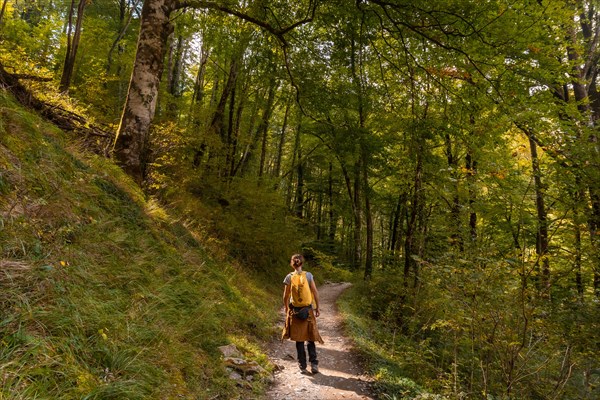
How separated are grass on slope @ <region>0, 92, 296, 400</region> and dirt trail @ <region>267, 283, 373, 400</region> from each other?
19.6 inches

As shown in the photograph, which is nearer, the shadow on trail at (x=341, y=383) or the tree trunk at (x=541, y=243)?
the tree trunk at (x=541, y=243)

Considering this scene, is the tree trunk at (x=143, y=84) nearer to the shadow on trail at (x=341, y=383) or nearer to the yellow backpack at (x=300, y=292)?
the yellow backpack at (x=300, y=292)

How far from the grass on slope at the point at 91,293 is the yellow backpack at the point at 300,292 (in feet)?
3.62

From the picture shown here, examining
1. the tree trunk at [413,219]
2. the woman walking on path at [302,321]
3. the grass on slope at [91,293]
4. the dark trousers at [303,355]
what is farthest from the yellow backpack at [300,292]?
the tree trunk at [413,219]

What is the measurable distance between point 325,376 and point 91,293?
3887 millimetres

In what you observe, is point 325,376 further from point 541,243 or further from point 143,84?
point 143,84

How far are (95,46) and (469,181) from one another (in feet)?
56.2

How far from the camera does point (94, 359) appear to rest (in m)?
2.79

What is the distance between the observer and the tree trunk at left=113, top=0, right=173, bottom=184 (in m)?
6.72

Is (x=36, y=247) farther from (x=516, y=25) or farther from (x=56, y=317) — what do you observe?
(x=516, y=25)

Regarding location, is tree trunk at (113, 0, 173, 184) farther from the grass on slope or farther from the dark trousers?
the dark trousers

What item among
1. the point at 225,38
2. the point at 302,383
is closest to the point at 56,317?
the point at 302,383

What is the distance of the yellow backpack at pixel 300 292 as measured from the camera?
5684mm

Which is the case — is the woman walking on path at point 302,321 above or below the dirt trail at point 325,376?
above
